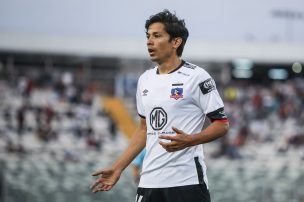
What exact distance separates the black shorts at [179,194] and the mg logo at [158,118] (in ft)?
1.27

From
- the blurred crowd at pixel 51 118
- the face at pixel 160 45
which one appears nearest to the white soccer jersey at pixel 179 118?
the face at pixel 160 45

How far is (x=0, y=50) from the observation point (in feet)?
108

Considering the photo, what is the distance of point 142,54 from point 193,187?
29280mm

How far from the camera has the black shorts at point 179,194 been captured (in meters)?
4.79

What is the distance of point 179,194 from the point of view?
4789 millimetres

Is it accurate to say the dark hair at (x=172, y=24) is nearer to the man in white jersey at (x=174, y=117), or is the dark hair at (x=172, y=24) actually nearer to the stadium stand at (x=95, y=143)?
the man in white jersey at (x=174, y=117)

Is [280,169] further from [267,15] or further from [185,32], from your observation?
[267,15]

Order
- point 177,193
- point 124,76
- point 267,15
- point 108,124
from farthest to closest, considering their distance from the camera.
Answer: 1. point 267,15
2. point 124,76
3. point 108,124
4. point 177,193

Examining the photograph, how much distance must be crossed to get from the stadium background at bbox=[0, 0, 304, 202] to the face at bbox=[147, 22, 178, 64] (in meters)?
0.70

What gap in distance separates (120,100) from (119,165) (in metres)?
22.5

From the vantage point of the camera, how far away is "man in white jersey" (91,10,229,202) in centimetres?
481

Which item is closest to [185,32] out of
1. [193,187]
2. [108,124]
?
[193,187]

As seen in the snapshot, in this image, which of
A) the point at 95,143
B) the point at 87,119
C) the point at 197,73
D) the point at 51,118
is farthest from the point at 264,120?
the point at 197,73

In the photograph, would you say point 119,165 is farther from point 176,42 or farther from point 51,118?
point 51,118
